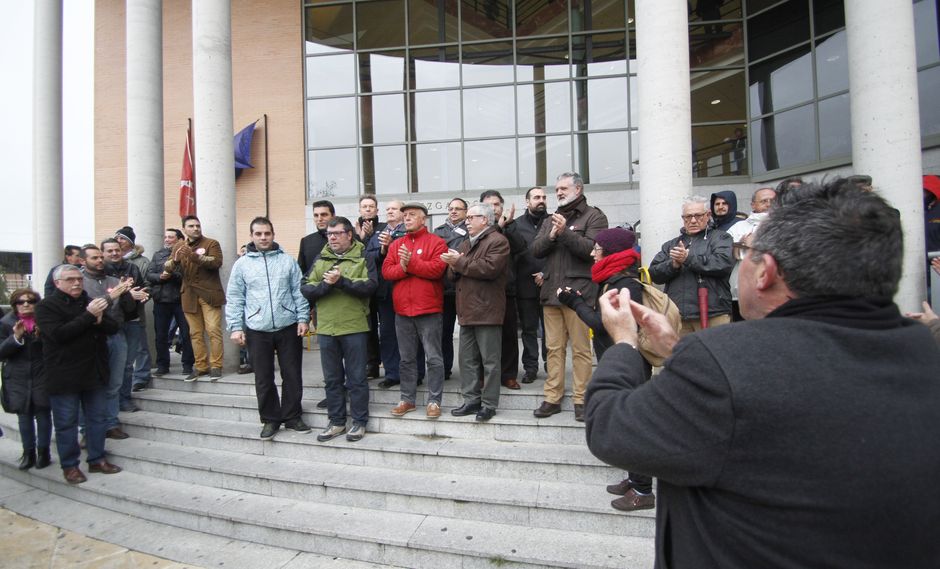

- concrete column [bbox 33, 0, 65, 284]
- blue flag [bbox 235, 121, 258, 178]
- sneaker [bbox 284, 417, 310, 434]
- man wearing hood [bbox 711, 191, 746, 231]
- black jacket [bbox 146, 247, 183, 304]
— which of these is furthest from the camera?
blue flag [bbox 235, 121, 258, 178]

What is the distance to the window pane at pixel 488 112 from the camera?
44.3 feet

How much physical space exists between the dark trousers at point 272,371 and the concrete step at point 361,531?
867mm

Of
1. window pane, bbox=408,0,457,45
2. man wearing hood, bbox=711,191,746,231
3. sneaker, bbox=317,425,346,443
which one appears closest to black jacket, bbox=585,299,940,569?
man wearing hood, bbox=711,191,746,231

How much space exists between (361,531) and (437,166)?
1100cm

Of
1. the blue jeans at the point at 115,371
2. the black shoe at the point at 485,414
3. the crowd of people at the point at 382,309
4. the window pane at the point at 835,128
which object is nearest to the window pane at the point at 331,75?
the crowd of people at the point at 382,309

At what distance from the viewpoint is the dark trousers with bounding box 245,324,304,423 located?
5270 mm

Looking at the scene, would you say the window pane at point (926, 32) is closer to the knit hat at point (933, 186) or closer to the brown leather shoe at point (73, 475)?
the knit hat at point (933, 186)

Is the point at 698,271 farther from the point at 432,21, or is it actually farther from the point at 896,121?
the point at 432,21

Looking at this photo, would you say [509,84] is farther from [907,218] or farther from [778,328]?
[778,328]

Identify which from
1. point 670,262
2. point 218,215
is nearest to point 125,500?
point 218,215

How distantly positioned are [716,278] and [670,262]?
41 centimetres

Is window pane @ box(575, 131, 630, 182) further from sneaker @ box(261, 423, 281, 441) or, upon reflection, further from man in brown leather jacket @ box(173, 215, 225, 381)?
sneaker @ box(261, 423, 281, 441)

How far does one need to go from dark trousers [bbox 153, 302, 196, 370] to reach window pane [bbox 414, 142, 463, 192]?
24.5 feet

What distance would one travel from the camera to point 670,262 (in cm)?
472
